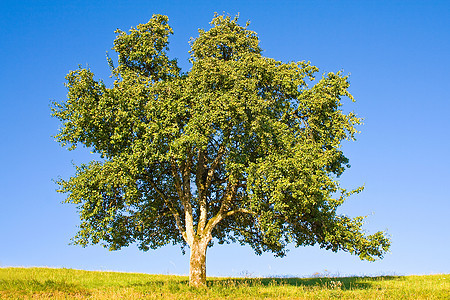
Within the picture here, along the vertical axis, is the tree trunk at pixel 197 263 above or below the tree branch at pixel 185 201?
below

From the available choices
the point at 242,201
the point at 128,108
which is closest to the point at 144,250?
the point at 242,201

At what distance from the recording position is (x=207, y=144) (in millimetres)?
29281

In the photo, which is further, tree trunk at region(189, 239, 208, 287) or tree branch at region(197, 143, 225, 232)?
tree branch at region(197, 143, 225, 232)

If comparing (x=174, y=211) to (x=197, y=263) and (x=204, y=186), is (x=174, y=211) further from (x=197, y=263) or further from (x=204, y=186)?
(x=197, y=263)

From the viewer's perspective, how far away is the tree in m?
26.5

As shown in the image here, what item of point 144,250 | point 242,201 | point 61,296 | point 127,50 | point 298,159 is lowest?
point 61,296

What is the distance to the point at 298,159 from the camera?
25.9m

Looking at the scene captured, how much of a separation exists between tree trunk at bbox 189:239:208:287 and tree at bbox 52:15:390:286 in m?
0.07

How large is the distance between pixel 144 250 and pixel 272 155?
514 inches

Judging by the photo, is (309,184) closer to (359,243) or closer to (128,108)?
(359,243)

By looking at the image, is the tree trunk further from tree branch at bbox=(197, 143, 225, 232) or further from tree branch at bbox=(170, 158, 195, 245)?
tree branch at bbox=(197, 143, 225, 232)

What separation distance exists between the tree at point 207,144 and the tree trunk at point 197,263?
70 mm

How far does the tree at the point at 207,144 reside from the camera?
26500 mm

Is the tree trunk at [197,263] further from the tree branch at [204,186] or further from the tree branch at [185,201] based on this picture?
the tree branch at [204,186]
